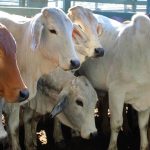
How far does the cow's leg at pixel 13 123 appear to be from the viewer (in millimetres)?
5680

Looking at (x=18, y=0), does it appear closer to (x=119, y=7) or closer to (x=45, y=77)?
(x=119, y=7)

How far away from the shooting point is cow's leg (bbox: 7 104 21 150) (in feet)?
18.6

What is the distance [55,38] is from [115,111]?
1656 millimetres

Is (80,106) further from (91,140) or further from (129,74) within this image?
(91,140)

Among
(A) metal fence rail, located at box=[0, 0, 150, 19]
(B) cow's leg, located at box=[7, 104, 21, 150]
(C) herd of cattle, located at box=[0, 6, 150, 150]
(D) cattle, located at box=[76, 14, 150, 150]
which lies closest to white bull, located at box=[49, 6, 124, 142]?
(C) herd of cattle, located at box=[0, 6, 150, 150]

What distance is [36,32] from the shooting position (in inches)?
198

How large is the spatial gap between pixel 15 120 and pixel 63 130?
1.48 metres

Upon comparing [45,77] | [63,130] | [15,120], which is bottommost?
[63,130]

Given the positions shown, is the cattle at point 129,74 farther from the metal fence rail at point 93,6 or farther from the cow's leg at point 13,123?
the metal fence rail at point 93,6

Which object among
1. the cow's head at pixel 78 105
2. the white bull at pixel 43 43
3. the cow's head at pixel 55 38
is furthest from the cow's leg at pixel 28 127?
the cow's head at pixel 55 38

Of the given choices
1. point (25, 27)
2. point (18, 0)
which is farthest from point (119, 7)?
point (25, 27)

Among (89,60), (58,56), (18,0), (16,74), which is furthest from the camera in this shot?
(18,0)

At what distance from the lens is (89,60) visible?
6.79m

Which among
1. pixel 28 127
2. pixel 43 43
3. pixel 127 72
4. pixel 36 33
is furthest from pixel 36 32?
pixel 28 127
